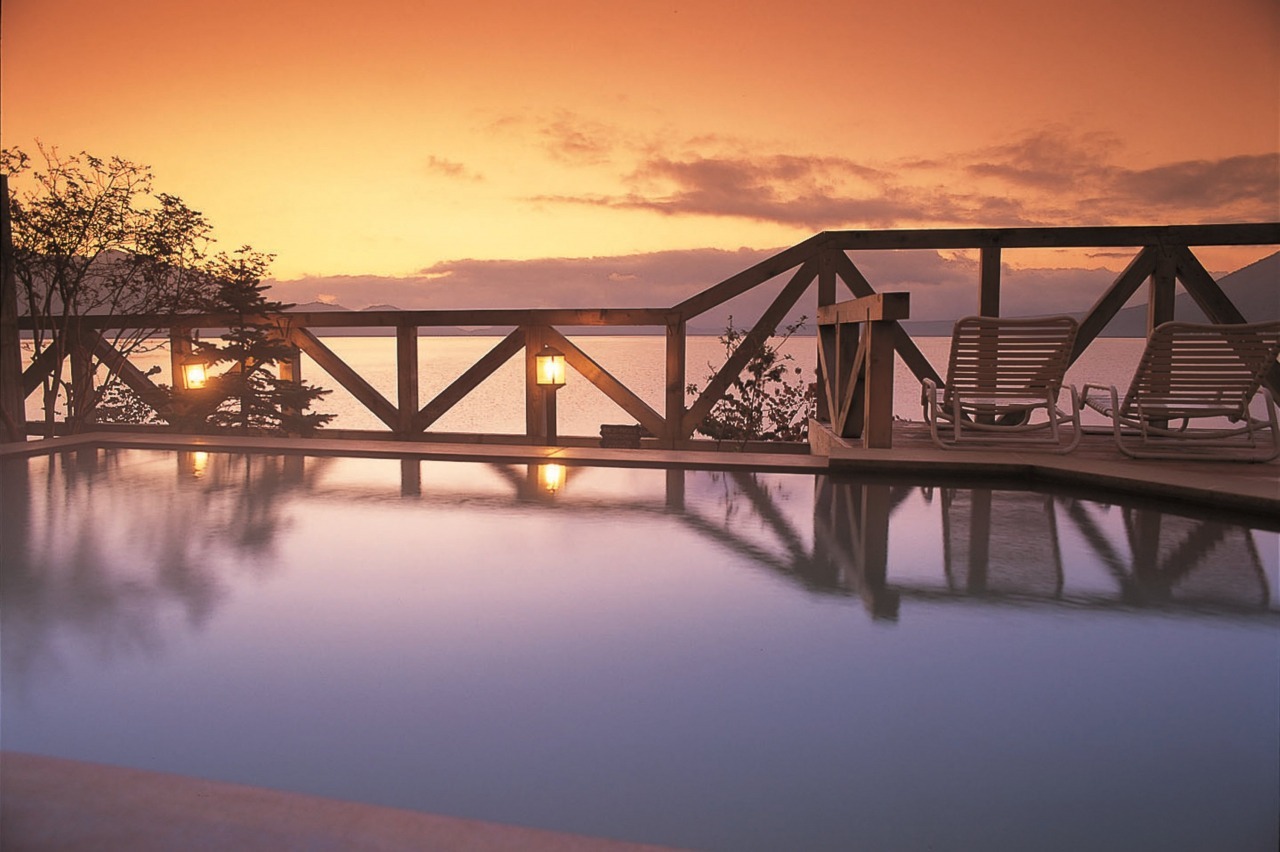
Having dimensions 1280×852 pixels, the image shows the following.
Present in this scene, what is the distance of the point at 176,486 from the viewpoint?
414 centimetres

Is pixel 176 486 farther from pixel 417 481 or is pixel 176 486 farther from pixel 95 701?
pixel 95 701

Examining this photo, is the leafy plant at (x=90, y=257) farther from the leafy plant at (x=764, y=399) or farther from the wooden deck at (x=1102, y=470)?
the wooden deck at (x=1102, y=470)

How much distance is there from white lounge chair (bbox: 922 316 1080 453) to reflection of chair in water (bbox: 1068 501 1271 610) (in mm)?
1217

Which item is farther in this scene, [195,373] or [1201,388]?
[195,373]

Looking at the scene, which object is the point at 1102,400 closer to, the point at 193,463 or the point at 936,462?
the point at 936,462

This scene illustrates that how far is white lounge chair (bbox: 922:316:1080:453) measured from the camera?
4672 mm

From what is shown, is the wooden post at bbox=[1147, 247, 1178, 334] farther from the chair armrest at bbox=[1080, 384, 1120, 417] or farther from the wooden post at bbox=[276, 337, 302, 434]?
the wooden post at bbox=[276, 337, 302, 434]

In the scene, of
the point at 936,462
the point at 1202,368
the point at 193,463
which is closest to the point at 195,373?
the point at 193,463

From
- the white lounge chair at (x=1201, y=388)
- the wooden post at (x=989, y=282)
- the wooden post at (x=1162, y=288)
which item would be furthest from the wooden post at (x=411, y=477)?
the wooden post at (x=1162, y=288)

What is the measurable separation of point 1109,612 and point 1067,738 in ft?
2.98

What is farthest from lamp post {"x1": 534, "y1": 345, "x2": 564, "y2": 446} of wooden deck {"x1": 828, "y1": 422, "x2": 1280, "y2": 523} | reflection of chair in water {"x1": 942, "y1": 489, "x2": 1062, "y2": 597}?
reflection of chair in water {"x1": 942, "y1": 489, "x2": 1062, "y2": 597}

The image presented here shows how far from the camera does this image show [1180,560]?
9.37 ft

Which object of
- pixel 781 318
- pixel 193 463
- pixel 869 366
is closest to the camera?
pixel 869 366

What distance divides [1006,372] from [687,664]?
3.61 meters
